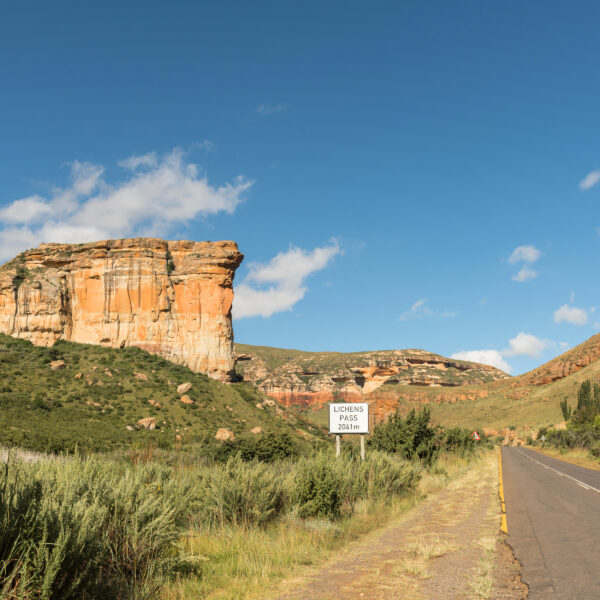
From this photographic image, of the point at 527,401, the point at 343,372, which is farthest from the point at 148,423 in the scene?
the point at 343,372

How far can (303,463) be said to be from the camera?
12.4m

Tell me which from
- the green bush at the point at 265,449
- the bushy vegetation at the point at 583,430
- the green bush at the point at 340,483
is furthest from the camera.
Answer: the bushy vegetation at the point at 583,430

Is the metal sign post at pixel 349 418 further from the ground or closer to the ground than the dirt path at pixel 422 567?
further from the ground

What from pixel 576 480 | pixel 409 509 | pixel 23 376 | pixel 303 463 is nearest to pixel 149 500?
pixel 303 463

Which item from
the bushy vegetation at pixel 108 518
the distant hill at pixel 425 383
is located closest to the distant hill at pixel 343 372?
the distant hill at pixel 425 383

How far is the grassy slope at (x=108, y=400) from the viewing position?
1538 inches

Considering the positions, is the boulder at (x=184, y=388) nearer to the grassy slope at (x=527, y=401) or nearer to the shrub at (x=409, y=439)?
the shrub at (x=409, y=439)

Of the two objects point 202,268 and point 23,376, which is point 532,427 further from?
point 23,376

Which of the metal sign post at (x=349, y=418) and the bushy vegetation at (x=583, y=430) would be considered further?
the bushy vegetation at (x=583, y=430)

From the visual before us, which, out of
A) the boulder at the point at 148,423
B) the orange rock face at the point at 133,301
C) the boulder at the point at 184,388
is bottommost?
the boulder at the point at 148,423

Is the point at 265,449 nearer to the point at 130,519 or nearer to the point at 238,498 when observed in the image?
the point at 238,498

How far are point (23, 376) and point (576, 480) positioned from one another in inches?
1986

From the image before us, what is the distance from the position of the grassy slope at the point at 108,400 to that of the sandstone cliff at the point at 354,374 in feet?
170

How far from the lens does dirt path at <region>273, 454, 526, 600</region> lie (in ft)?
20.6
